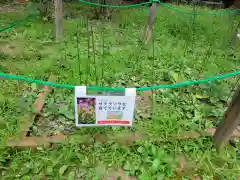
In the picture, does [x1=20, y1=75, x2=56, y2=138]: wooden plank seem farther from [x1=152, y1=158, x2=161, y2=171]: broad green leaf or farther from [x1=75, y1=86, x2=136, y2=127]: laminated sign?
[x1=152, y1=158, x2=161, y2=171]: broad green leaf

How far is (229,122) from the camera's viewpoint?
1.82 metres

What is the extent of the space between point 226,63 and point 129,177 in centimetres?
243

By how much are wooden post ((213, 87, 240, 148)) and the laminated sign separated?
773 millimetres

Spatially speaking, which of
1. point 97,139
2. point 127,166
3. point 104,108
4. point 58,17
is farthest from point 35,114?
point 58,17

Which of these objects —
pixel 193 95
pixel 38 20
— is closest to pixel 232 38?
pixel 193 95

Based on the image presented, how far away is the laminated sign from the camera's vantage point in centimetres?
162

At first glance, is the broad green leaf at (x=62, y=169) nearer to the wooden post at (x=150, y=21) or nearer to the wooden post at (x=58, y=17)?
the wooden post at (x=58, y=17)

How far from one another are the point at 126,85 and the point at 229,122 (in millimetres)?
1235

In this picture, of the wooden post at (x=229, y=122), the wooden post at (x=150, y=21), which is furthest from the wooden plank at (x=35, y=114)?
the wooden post at (x=150, y=21)

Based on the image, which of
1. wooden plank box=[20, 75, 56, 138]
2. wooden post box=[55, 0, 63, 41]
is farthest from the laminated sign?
wooden post box=[55, 0, 63, 41]

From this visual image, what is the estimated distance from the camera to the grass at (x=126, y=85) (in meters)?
1.78

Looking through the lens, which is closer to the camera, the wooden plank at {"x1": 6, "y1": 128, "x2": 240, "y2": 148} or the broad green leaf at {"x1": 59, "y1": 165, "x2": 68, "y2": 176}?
the broad green leaf at {"x1": 59, "y1": 165, "x2": 68, "y2": 176}

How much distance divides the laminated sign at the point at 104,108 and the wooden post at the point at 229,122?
0.77 m

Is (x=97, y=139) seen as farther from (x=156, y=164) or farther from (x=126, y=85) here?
(x=126, y=85)
